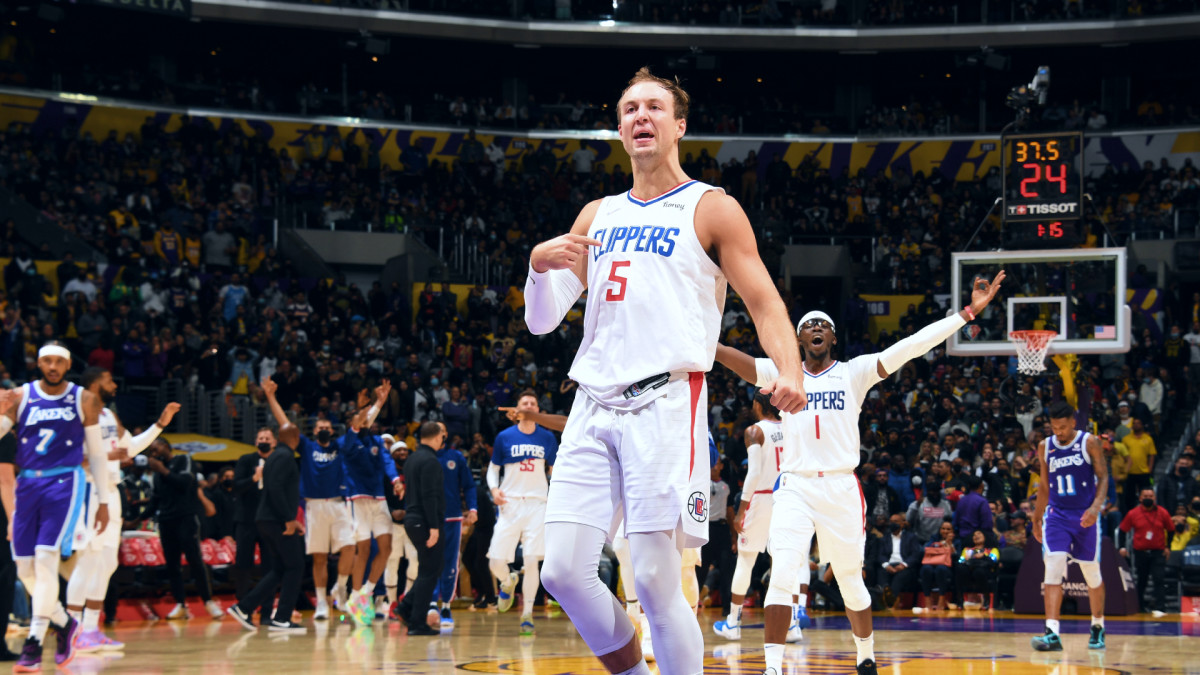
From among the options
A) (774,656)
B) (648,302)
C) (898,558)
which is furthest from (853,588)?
(898,558)

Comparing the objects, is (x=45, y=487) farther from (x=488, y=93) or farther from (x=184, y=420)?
(x=488, y=93)

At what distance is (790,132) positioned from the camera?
36031mm

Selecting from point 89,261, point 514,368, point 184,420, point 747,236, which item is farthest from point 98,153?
point 747,236

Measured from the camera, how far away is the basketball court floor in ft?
33.7

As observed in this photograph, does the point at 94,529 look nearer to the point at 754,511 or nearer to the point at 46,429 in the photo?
the point at 46,429

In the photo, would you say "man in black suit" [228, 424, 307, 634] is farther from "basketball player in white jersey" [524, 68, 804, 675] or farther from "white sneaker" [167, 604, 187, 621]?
"basketball player in white jersey" [524, 68, 804, 675]

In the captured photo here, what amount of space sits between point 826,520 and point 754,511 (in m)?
4.02

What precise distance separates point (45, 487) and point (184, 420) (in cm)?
1349

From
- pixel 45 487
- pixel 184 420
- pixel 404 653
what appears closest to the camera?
pixel 45 487

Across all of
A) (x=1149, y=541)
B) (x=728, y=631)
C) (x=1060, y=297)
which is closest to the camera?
(x=728, y=631)

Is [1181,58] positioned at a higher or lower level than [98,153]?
higher

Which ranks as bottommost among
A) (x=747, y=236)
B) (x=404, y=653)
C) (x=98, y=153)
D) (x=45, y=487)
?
(x=404, y=653)

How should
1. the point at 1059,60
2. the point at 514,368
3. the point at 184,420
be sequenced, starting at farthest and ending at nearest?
the point at 1059,60
the point at 514,368
the point at 184,420

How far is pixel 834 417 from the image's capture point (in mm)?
9211
